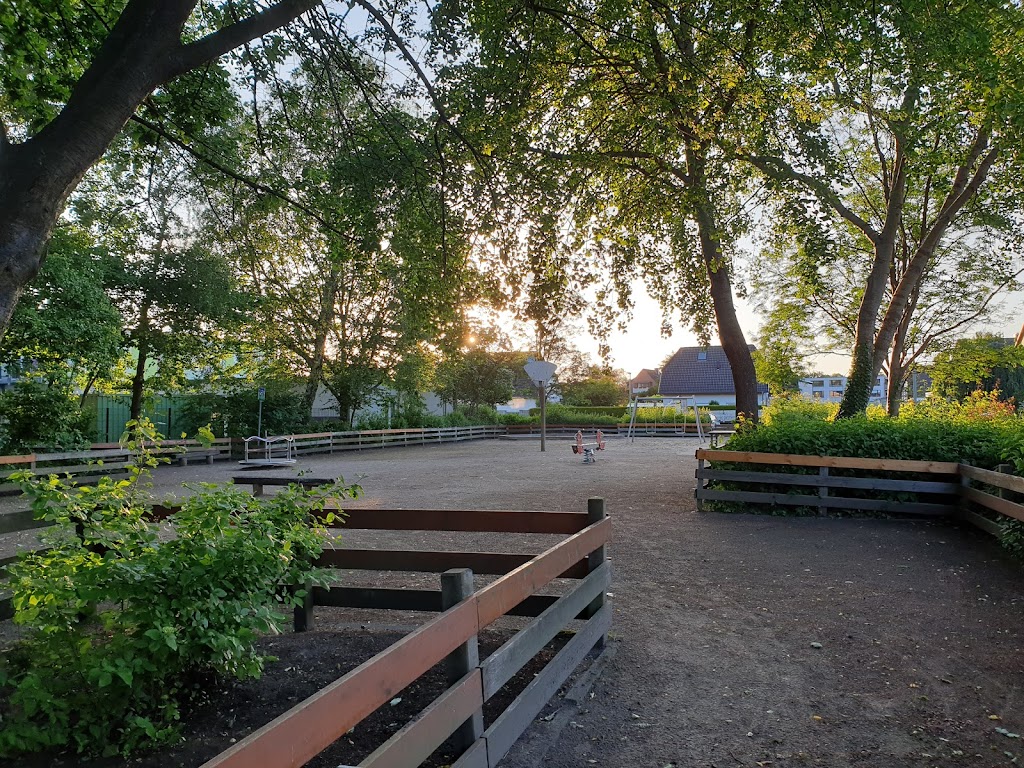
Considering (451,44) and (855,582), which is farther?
(451,44)

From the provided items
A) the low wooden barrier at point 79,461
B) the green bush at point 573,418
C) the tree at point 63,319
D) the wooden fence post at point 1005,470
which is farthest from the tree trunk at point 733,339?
the green bush at point 573,418

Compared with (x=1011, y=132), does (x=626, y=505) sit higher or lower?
lower

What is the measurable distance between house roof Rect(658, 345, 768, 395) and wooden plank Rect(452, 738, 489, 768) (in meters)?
55.8

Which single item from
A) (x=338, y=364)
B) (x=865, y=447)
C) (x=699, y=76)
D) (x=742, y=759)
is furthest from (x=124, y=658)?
(x=338, y=364)

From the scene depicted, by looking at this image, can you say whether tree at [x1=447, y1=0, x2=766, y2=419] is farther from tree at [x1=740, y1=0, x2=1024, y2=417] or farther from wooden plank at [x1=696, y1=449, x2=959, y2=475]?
wooden plank at [x1=696, y1=449, x2=959, y2=475]

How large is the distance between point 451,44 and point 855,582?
6.51 meters

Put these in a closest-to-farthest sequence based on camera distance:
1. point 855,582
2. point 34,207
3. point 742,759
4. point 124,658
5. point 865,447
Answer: point 124,658 → point 742,759 → point 34,207 → point 855,582 → point 865,447

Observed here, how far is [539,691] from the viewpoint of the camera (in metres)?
3.45

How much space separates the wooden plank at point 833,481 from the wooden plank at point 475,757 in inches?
320

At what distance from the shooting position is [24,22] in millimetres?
5500

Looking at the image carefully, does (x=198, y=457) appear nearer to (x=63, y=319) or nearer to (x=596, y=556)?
(x=63, y=319)

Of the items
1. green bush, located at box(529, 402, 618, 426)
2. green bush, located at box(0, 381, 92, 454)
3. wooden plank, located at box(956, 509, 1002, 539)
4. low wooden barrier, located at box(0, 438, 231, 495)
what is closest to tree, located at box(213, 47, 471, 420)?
low wooden barrier, located at box(0, 438, 231, 495)

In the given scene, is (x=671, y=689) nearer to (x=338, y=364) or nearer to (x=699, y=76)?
(x=699, y=76)

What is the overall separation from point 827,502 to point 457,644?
27.7ft
